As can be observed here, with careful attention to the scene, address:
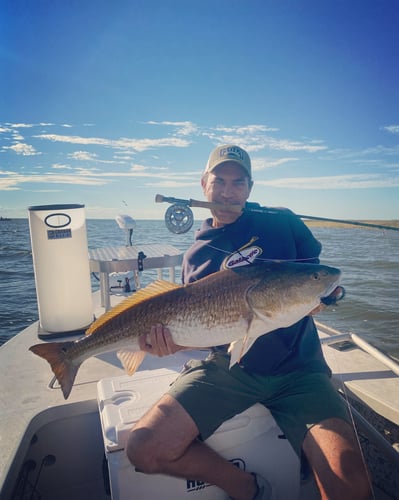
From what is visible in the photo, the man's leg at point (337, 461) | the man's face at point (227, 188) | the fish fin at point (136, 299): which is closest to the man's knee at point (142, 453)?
the fish fin at point (136, 299)

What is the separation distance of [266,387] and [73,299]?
2.82m

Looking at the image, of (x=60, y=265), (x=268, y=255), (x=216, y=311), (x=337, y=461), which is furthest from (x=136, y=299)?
(x=60, y=265)

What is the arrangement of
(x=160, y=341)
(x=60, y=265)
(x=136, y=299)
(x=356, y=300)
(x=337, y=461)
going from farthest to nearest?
(x=356, y=300)
(x=60, y=265)
(x=136, y=299)
(x=160, y=341)
(x=337, y=461)

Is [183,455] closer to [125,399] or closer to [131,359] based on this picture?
[125,399]

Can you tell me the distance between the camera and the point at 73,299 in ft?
14.6

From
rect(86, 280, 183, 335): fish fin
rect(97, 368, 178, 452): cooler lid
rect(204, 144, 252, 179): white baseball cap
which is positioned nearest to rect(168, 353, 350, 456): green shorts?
rect(97, 368, 178, 452): cooler lid

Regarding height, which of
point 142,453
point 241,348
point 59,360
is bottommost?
point 142,453

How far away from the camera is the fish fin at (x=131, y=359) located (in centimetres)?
278

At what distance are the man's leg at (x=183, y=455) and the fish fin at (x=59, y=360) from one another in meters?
0.67

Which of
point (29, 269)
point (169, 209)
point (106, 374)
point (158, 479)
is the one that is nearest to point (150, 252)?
point (169, 209)

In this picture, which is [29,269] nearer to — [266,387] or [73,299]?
[73,299]

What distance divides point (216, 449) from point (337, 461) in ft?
2.56

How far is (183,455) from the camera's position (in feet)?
7.57

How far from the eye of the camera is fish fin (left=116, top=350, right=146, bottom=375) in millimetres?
2783
